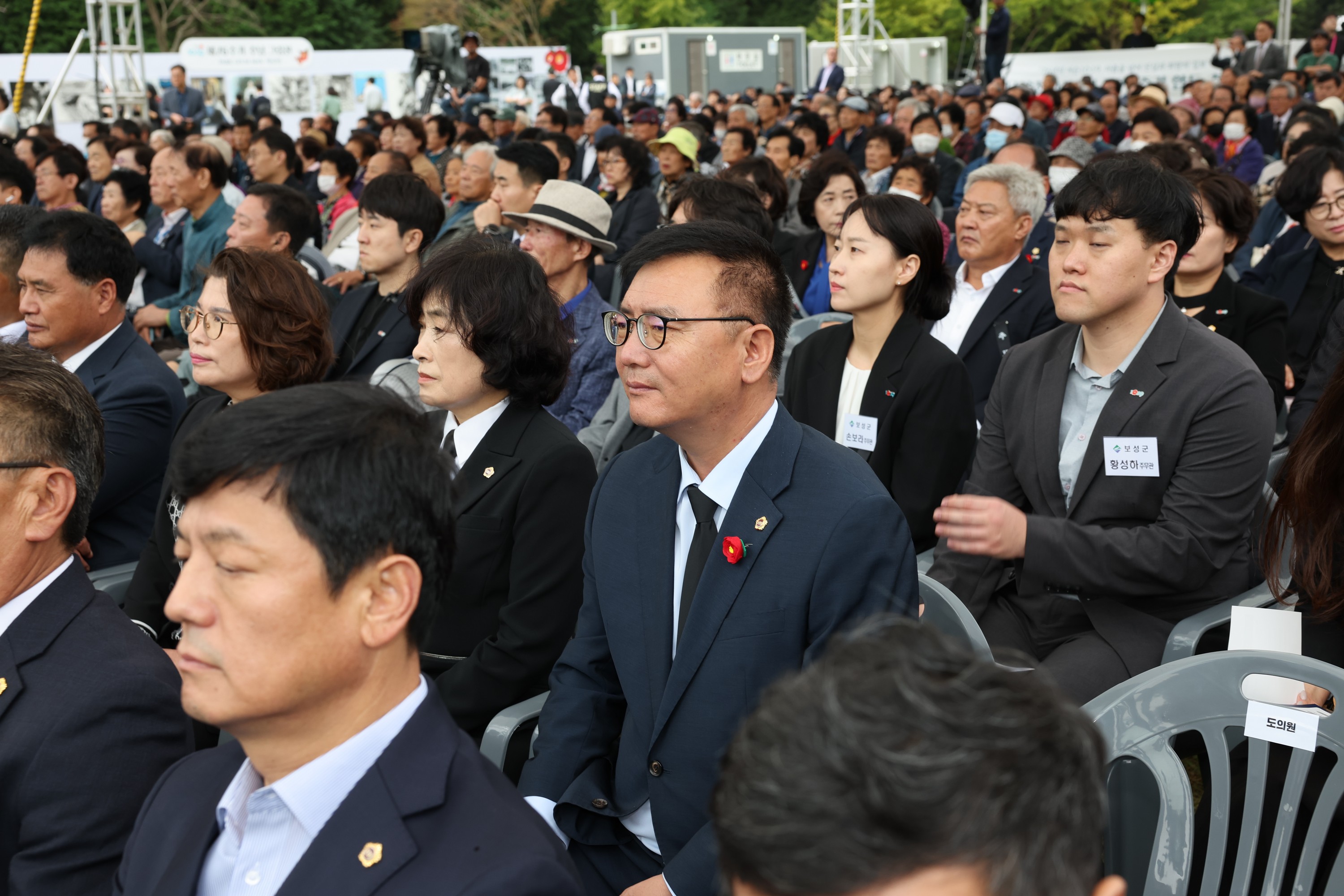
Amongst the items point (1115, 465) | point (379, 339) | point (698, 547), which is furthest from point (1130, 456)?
point (379, 339)

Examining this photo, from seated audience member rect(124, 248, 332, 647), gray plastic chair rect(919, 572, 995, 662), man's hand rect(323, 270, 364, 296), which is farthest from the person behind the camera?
man's hand rect(323, 270, 364, 296)

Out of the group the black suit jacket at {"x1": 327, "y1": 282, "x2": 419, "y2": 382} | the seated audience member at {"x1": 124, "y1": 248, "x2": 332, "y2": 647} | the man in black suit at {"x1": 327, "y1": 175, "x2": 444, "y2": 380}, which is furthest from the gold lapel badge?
the man in black suit at {"x1": 327, "y1": 175, "x2": 444, "y2": 380}

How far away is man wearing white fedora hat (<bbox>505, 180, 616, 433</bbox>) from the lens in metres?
4.16

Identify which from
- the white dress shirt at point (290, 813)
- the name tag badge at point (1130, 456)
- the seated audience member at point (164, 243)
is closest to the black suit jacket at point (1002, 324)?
the name tag badge at point (1130, 456)

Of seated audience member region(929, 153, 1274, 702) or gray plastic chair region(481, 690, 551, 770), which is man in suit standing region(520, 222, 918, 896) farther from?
seated audience member region(929, 153, 1274, 702)

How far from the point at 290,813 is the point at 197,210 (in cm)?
643

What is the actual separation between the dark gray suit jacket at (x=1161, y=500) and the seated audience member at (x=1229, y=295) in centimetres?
162

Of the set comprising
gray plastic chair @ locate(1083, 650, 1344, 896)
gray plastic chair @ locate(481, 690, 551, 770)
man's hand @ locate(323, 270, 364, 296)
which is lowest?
gray plastic chair @ locate(481, 690, 551, 770)

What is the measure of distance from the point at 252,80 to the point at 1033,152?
61.9 feet

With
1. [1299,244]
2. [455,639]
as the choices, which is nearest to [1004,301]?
[1299,244]

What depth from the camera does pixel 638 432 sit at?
11.7 feet

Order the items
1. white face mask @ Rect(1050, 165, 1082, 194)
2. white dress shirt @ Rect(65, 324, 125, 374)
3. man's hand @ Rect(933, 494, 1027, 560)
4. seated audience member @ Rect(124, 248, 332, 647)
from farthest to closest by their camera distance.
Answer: white face mask @ Rect(1050, 165, 1082, 194), white dress shirt @ Rect(65, 324, 125, 374), seated audience member @ Rect(124, 248, 332, 647), man's hand @ Rect(933, 494, 1027, 560)

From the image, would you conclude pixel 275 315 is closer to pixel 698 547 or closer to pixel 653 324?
pixel 653 324

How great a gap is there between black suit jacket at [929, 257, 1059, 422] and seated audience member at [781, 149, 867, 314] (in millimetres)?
1240
